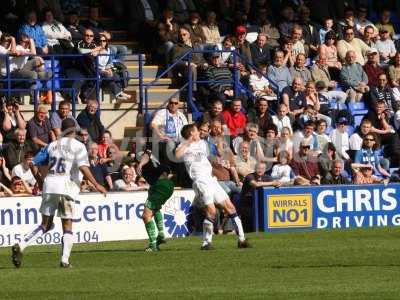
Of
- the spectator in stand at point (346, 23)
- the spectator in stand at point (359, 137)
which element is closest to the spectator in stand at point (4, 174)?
the spectator in stand at point (359, 137)

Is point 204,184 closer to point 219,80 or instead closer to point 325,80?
point 219,80

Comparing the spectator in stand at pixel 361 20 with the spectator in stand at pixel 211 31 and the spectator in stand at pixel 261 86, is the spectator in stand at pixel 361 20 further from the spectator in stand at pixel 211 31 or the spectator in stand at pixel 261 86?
the spectator in stand at pixel 261 86

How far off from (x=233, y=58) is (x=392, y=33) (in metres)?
6.06

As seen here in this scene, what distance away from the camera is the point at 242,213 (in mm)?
25547

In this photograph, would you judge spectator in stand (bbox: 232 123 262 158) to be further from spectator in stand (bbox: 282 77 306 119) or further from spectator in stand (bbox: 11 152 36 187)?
spectator in stand (bbox: 11 152 36 187)

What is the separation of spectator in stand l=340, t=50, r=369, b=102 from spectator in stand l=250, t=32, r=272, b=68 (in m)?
1.87

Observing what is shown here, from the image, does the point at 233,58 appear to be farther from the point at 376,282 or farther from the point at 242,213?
the point at 376,282

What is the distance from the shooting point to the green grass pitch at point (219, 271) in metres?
Answer: 15.3

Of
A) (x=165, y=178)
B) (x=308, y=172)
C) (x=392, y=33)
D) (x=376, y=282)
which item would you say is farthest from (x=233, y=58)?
(x=376, y=282)

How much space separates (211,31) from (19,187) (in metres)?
7.50

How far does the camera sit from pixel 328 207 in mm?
25906

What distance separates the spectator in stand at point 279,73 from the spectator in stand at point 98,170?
541cm

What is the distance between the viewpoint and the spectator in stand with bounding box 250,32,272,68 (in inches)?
1180

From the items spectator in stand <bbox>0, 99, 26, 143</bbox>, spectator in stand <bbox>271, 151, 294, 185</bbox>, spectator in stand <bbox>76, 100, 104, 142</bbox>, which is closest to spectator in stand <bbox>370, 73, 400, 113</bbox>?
spectator in stand <bbox>271, 151, 294, 185</bbox>
